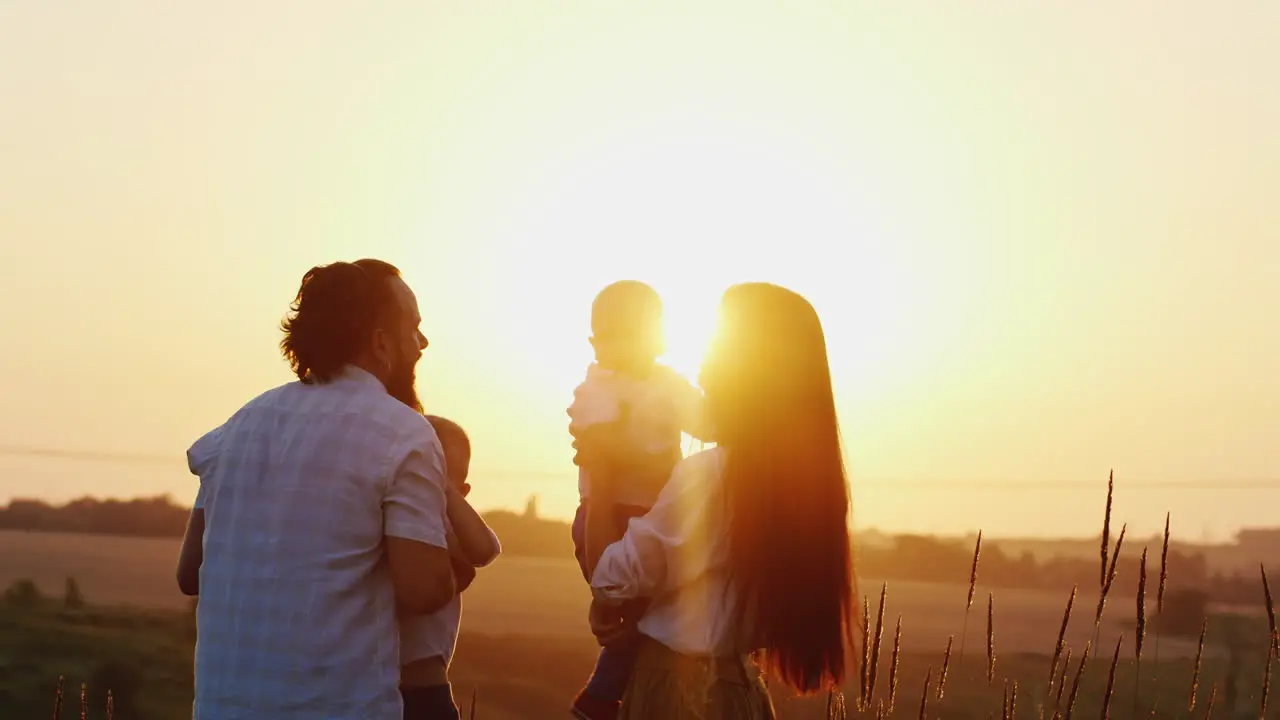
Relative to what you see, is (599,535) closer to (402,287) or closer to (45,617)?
(402,287)

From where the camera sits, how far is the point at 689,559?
3.30 m

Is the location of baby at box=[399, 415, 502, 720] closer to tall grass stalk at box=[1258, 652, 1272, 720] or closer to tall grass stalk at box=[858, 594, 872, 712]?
tall grass stalk at box=[858, 594, 872, 712]

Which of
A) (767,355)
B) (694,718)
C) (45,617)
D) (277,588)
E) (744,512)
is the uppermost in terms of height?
(767,355)

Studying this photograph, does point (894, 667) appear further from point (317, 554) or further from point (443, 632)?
point (317, 554)

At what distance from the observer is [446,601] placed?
3.14 meters

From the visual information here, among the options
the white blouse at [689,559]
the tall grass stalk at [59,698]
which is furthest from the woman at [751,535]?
the tall grass stalk at [59,698]

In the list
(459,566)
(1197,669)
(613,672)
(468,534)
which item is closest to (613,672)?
(613,672)

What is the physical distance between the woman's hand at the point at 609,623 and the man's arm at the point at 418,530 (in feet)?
1.62

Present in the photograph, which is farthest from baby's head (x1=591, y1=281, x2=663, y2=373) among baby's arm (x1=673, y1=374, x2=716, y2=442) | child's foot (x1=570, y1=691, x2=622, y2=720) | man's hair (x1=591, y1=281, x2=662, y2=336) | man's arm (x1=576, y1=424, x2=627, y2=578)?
child's foot (x1=570, y1=691, x2=622, y2=720)

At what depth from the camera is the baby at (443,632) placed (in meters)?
3.30

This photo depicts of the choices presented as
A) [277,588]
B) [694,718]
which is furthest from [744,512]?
[277,588]

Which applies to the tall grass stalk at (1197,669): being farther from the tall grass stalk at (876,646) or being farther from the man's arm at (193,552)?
the man's arm at (193,552)

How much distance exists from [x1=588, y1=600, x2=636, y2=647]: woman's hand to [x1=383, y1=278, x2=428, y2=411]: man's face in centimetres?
72

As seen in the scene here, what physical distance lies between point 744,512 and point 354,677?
3.29 ft
